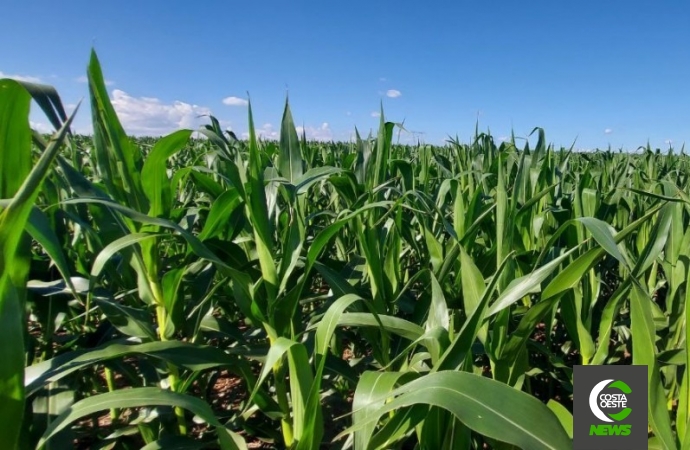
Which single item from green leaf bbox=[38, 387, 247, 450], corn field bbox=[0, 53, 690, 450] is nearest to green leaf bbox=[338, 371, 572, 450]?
corn field bbox=[0, 53, 690, 450]

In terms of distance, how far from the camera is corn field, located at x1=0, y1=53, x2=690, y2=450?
70 cm

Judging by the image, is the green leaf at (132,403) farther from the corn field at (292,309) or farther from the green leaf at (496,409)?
the green leaf at (496,409)

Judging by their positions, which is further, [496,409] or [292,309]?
[292,309]

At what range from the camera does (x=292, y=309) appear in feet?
3.54

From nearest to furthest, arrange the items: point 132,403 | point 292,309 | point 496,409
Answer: point 496,409
point 132,403
point 292,309

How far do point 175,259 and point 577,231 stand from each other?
1.34 m

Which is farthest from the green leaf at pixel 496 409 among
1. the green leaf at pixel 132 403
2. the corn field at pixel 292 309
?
the green leaf at pixel 132 403

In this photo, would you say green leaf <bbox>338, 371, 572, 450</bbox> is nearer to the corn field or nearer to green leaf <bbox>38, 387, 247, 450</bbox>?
the corn field

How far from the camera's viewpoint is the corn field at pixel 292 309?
70cm

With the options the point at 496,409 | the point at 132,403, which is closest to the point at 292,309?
the point at 132,403

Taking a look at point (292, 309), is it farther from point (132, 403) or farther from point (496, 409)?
point (496, 409)

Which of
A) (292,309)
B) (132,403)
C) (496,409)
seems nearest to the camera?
(496,409)

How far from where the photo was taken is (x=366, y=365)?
158 centimetres

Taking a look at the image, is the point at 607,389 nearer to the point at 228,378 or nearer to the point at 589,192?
the point at 589,192
